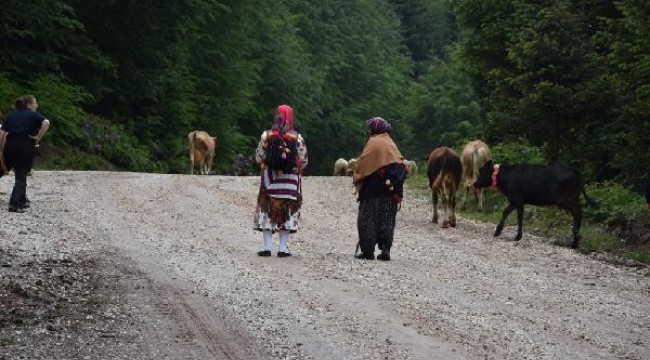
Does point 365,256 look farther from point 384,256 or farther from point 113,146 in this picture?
point 113,146

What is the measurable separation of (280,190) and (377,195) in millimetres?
1405

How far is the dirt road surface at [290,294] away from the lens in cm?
912

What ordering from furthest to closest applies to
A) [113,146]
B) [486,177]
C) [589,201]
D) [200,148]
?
[113,146]
[200,148]
[486,177]
[589,201]

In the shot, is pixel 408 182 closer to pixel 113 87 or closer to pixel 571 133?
pixel 571 133

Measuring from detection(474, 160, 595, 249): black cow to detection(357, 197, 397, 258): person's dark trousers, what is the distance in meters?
4.55

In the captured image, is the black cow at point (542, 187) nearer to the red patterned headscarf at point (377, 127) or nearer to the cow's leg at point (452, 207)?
the cow's leg at point (452, 207)

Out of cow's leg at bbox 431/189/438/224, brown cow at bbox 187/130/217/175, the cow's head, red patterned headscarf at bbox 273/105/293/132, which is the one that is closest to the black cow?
the cow's head

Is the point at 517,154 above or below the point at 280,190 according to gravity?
above

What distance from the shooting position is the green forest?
74.3ft

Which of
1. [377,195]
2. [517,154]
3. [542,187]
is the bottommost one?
[377,195]

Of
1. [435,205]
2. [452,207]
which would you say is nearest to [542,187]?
[452,207]

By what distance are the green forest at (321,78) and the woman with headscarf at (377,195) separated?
775 centimetres

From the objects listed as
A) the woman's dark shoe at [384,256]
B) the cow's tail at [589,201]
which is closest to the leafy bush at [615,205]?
the cow's tail at [589,201]

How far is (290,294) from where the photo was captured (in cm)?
1133
